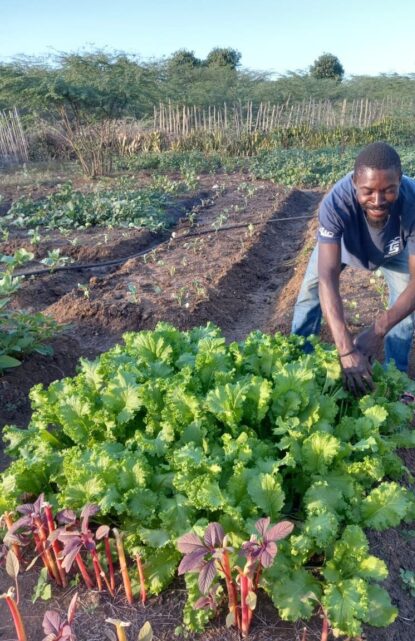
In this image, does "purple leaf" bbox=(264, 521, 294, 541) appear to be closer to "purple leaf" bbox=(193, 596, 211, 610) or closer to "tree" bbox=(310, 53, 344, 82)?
"purple leaf" bbox=(193, 596, 211, 610)

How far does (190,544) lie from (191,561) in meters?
0.08

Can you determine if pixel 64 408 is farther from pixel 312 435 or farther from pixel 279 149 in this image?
pixel 279 149

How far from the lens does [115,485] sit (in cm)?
241

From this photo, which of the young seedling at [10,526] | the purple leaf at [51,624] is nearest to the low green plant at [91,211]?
the young seedling at [10,526]

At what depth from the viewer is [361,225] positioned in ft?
11.8

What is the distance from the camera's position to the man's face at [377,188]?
301 cm

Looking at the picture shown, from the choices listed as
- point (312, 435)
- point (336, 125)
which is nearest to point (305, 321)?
point (312, 435)

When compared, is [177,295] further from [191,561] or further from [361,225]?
[191,561]

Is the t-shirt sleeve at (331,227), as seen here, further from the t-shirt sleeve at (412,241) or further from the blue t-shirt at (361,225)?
the t-shirt sleeve at (412,241)

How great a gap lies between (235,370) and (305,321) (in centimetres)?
145

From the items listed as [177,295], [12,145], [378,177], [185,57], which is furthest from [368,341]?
[185,57]

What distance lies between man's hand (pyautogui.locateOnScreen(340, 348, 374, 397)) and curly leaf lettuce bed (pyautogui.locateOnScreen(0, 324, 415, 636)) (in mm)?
58

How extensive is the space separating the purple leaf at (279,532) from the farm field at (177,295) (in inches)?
20.5

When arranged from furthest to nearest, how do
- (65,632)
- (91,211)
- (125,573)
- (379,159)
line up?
(91,211) → (379,159) → (125,573) → (65,632)
